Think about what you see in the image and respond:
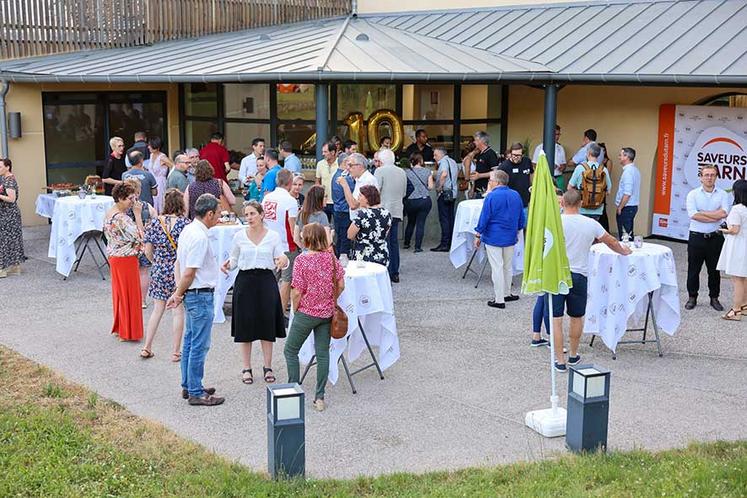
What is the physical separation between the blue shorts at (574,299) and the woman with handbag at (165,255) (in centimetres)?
343

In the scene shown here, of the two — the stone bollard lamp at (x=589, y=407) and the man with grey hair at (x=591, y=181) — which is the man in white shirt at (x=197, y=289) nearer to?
the stone bollard lamp at (x=589, y=407)

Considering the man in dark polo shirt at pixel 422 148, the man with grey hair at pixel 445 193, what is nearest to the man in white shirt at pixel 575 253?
the man with grey hair at pixel 445 193

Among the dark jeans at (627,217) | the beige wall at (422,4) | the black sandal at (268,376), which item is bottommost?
the black sandal at (268,376)

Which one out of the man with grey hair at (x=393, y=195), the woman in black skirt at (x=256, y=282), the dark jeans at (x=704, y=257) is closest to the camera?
the woman in black skirt at (x=256, y=282)

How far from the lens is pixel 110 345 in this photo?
9508mm

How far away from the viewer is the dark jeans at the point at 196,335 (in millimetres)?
7688

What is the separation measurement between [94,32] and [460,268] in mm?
8772

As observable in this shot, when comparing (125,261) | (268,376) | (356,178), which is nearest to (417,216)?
(356,178)

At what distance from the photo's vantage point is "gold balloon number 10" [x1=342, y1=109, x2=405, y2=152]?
17609mm

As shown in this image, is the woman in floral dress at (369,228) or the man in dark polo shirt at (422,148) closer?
the woman in floral dress at (369,228)

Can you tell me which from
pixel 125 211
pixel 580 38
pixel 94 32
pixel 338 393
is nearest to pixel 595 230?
pixel 338 393

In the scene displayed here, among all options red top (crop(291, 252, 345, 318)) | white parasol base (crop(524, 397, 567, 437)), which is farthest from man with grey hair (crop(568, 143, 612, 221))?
red top (crop(291, 252, 345, 318))

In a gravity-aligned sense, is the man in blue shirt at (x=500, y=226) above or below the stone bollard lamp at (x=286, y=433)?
above

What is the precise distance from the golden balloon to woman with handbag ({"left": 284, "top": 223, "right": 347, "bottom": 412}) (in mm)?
10201
